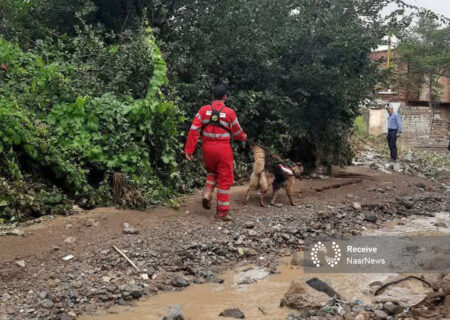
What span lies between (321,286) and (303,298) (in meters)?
0.34

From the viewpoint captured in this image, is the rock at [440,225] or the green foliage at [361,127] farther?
the green foliage at [361,127]

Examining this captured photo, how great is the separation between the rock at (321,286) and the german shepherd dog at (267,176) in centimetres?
323

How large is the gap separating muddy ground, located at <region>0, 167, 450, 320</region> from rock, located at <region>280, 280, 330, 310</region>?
1125 mm

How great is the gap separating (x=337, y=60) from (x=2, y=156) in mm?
6949

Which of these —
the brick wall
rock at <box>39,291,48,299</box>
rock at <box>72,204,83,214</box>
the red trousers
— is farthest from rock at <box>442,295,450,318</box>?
the brick wall

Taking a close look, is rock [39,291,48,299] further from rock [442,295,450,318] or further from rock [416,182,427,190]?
rock [416,182,427,190]

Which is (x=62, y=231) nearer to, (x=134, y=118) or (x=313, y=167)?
(x=134, y=118)

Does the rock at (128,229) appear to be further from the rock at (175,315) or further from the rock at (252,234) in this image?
the rock at (175,315)

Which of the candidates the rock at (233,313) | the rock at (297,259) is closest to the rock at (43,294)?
the rock at (233,313)

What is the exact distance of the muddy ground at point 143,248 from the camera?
15.2 ft

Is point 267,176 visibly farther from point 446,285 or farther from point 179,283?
point 446,285

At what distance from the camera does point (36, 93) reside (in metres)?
7.05

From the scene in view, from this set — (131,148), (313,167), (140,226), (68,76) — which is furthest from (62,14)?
(313,167)

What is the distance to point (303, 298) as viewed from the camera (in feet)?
14.0
